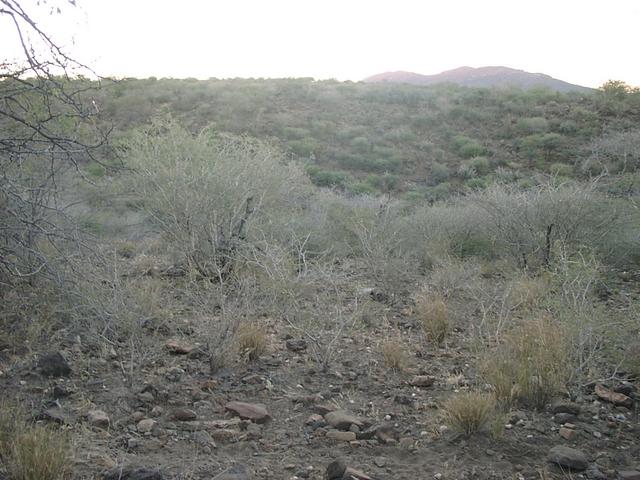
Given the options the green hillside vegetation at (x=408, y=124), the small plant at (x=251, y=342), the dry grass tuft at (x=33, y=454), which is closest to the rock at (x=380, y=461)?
the dry grass tuft at (x=33, y=454)

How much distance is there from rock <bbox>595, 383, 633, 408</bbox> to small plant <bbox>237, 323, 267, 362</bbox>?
2914 millimetres

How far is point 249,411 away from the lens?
4.42 meters

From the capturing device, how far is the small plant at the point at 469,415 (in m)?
4.04

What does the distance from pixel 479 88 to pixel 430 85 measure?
4065mm

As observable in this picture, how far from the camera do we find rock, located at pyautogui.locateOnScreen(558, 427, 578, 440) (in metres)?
4.10

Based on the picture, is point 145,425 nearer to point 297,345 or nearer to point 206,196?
point 297,345

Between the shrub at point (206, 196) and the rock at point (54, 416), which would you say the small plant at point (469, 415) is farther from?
the shrub at point (206, 196)

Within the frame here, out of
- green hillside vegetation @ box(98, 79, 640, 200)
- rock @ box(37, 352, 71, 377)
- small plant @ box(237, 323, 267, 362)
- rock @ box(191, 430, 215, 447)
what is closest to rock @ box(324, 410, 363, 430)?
rock @ box(191, 430, 215, 447)

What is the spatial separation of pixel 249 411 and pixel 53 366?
5.54ft

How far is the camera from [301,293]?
21.7 feet

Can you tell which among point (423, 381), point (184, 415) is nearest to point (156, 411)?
point (184, 415)

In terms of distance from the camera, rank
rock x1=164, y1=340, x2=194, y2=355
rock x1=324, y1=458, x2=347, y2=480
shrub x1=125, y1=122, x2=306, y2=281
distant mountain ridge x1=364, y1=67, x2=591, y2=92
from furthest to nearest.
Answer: distant mountain ridge x1=364, y1=67, x2=591, y2=92 < shrub x1=125, y1=122, x2=306, y2=281 < rock x1=164, y1=340, x2=194, y2=355 < rock x1=324, y1=458, x2=347, y2=480

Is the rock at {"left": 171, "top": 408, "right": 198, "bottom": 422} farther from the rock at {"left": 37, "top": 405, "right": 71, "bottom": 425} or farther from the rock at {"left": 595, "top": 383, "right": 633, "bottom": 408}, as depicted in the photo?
the rock at {"left": 595, "top": 383, "right": 633, "bottom": 408}

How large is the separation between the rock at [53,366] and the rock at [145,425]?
3.50ft
